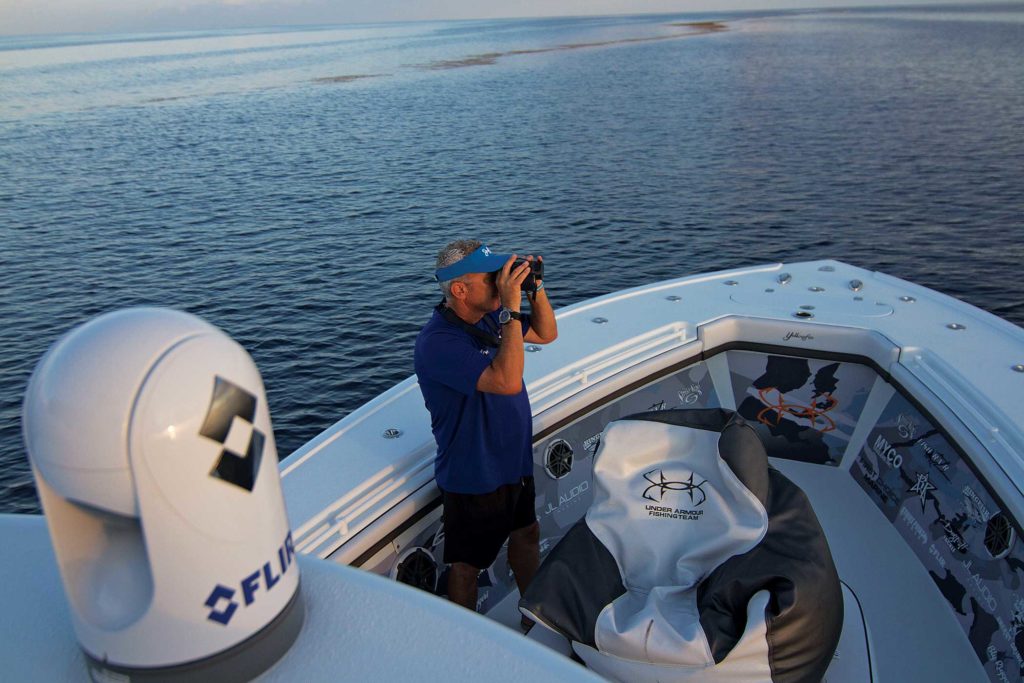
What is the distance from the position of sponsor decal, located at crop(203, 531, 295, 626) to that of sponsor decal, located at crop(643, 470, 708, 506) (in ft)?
6.02

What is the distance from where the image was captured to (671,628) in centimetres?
248

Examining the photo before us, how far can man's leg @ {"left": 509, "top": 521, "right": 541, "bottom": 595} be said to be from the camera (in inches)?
130

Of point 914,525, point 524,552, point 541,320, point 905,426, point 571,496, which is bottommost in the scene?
point 571,496

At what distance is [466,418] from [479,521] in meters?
0.43

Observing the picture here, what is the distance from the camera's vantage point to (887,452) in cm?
412

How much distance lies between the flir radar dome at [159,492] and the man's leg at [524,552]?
206 centimetres

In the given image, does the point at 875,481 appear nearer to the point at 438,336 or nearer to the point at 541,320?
the point at 541,320

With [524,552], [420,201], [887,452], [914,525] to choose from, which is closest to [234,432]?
[524,552]

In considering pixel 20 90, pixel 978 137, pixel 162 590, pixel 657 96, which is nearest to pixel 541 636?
pixel 162 590

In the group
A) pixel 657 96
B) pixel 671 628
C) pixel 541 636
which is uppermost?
pixel 671 628

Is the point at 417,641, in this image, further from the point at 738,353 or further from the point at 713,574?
the point at 738,353

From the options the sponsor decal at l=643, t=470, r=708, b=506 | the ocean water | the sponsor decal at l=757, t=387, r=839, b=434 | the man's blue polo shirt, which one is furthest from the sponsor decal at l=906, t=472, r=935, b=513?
the ocean water

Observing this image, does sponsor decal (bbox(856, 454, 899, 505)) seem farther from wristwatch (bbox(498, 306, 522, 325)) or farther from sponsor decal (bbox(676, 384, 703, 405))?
wristwatch (bbox(498, 306, 522, 325))

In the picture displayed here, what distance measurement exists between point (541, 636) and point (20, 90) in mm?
45693
